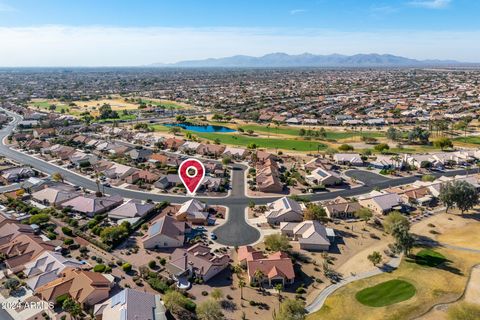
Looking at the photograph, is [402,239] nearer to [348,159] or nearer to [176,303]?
[176,303]

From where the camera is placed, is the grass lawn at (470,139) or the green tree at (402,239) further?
the grass lawn at (470,139)

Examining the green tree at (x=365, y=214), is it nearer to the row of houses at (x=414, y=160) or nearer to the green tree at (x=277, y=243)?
the green tree at (x=277, y=243)

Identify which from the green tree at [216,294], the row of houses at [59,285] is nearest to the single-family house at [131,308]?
the row of houses at [59,285]

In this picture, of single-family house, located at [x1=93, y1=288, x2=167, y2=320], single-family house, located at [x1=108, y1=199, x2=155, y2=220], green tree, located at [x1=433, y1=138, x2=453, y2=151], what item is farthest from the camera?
green tree, located at [x1=433, y1=138, x2=453, y2=151]

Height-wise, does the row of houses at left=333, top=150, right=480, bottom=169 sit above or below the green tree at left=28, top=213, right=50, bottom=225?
above

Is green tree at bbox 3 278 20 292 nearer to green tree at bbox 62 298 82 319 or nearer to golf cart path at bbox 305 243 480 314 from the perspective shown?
green tree at bbox 62 298 82 319

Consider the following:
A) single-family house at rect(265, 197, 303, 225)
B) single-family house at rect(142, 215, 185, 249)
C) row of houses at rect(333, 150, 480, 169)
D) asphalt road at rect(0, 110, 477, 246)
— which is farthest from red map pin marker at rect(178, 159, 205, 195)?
row of houses at rect(333, 150, 480, 169)
